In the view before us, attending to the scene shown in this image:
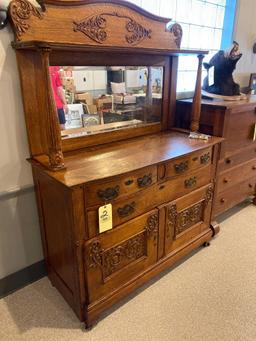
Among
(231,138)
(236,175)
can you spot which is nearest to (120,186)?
(231,138)

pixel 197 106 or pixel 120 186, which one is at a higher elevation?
pixel 197 106

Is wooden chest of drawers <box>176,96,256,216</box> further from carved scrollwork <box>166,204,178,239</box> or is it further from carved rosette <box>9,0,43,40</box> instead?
carved rosette <box>9,0,43,40</box>

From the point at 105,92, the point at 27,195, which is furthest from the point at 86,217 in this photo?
the point at 105,92

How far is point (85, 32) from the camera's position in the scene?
1.38 meters

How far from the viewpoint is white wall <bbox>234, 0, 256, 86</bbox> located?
246 centimetres

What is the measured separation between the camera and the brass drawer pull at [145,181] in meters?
1.36

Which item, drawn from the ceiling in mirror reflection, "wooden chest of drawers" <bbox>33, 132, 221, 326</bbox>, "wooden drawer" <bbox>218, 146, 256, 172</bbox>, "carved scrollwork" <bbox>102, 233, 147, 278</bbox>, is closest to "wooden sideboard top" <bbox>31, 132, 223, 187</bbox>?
"wooden chest of drawers" <bbox>33, 132, 221, 326</bbox>

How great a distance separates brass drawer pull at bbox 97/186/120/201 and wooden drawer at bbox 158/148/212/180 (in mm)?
313

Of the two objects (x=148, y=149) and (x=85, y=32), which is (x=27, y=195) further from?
(x=85, y=32)

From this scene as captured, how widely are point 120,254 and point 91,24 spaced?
123 centimetres

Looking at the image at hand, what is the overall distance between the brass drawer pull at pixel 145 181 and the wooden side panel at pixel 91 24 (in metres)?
0.72

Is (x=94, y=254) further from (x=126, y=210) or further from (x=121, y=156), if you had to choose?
(x=121, y=156)

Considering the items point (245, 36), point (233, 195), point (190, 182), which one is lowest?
point (233, 195)

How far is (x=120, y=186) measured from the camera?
128 centimetres
